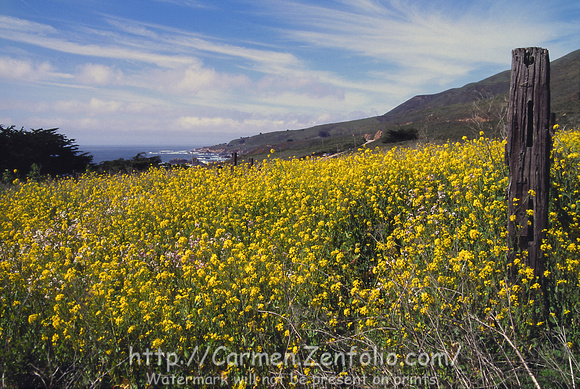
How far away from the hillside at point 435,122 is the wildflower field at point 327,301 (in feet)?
5.77

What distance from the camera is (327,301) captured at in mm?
3498

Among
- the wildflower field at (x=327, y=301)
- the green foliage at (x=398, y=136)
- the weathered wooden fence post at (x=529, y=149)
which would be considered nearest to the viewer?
the wildflower field at (x=327, y=301)

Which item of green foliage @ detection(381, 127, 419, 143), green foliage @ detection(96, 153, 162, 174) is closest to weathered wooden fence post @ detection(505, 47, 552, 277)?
green foliage @ detection(96, 153, 162, 174)

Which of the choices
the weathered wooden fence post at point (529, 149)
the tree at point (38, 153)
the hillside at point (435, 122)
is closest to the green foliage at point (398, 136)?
the hillside at point (435, 122)

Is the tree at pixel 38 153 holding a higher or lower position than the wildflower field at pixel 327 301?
higher

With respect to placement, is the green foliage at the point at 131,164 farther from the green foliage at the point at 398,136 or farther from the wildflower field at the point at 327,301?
the green foliage at the point at 398,136

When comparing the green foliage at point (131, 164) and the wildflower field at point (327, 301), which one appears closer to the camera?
the wildflower field at point (327, 301)

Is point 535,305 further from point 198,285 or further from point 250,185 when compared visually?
point 250,185

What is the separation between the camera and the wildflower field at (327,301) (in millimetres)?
2570

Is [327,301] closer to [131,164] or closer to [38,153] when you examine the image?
[131,164]

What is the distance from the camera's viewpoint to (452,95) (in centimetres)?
11606

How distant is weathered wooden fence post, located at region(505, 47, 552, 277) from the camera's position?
3336 millimetres

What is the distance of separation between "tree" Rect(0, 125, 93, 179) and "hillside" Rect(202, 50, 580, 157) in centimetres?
981

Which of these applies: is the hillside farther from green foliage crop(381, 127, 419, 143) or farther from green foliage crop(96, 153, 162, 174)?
green foliage crop(96, 153, 162, 174)
